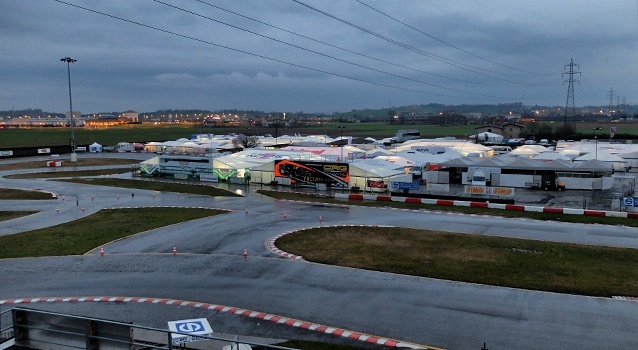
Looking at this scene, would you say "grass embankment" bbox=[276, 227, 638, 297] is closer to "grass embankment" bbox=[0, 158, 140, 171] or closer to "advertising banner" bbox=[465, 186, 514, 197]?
"advertising banner" bbox=[465, 186, 514, 197]

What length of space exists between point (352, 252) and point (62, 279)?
593 inches

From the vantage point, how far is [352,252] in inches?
1045

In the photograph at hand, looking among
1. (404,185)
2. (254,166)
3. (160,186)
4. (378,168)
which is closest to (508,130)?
(378,168)

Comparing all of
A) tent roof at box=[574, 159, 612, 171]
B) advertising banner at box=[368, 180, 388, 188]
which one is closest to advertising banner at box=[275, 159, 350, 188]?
advertising banner at box=[368, 180, 388, 188]

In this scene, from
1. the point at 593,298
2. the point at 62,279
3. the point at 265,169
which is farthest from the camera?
the point at 265,169

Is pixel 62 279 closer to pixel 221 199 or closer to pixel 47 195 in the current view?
pixel 221 199

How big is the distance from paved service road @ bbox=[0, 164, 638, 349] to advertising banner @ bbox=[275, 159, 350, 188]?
22891 millimetres

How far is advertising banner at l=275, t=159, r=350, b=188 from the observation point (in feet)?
180

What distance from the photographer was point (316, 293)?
65.2 ft

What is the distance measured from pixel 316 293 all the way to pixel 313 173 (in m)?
37.2

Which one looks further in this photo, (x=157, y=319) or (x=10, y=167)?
(x=10, y=167)

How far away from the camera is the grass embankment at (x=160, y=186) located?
5316 cm

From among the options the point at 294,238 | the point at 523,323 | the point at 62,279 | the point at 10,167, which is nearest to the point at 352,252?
the point at 294,238

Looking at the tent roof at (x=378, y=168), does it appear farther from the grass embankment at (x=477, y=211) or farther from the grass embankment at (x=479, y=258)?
the grass embankment at (x=479, y=258)
